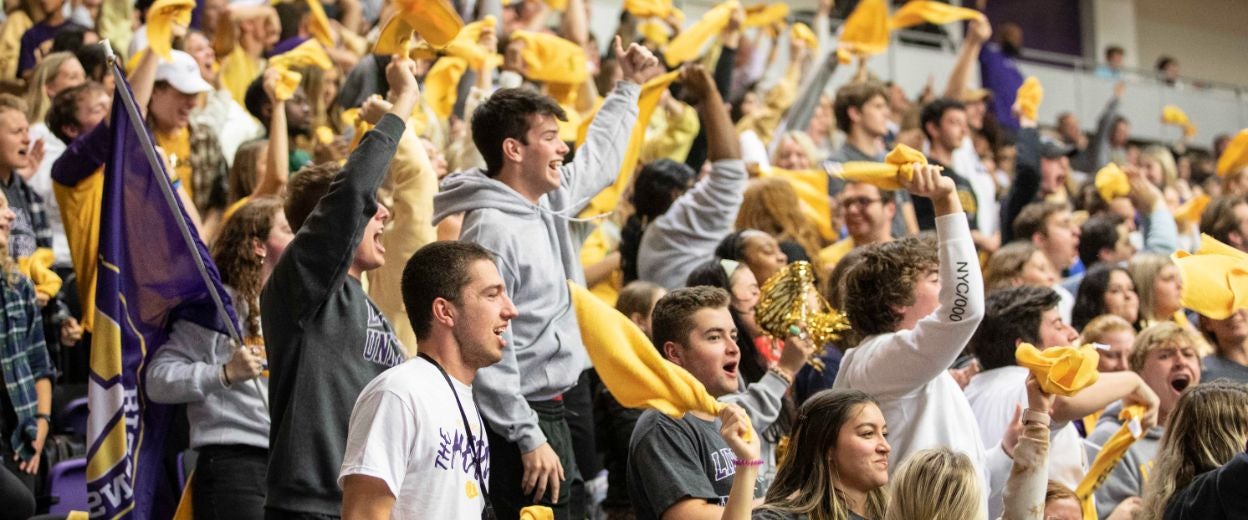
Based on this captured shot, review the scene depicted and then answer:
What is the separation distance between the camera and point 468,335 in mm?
3455

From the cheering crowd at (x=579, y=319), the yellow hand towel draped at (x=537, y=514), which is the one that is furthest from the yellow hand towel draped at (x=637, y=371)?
the yellow hand towel draped at (x=537, y=514)

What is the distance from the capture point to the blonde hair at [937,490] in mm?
3555

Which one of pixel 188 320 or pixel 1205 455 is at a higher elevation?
pixel 188 320

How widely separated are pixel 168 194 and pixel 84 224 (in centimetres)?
90

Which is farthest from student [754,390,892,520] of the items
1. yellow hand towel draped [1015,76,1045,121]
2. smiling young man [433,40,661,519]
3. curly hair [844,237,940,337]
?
yellow hand towel draped [1015,76,1045,121]

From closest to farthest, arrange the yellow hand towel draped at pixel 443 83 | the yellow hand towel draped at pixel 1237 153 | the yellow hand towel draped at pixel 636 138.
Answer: the yellow hand towel draped at pixel 1237 153
the yellow hand towel draped at pixel 636 138
the yellow hand towel draped at pixel 443 83

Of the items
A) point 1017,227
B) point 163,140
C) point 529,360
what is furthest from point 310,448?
point 1017,227

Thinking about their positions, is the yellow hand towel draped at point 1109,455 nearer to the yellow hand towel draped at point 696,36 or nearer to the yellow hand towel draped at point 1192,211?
the yellow hand towel draped at point 696,36

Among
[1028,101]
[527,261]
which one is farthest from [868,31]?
[527,261]

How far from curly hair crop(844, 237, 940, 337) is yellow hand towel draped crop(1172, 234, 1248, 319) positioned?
29.4 inches

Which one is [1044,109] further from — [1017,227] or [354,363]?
[354,363]

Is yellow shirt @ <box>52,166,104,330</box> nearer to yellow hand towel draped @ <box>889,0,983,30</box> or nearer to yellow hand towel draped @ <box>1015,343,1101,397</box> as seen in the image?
yellow hand towel draped @ <box>1015,343,1101,397</box>

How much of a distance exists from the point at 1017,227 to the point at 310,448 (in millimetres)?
4684

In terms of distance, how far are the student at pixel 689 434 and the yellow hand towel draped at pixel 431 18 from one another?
96 cm
